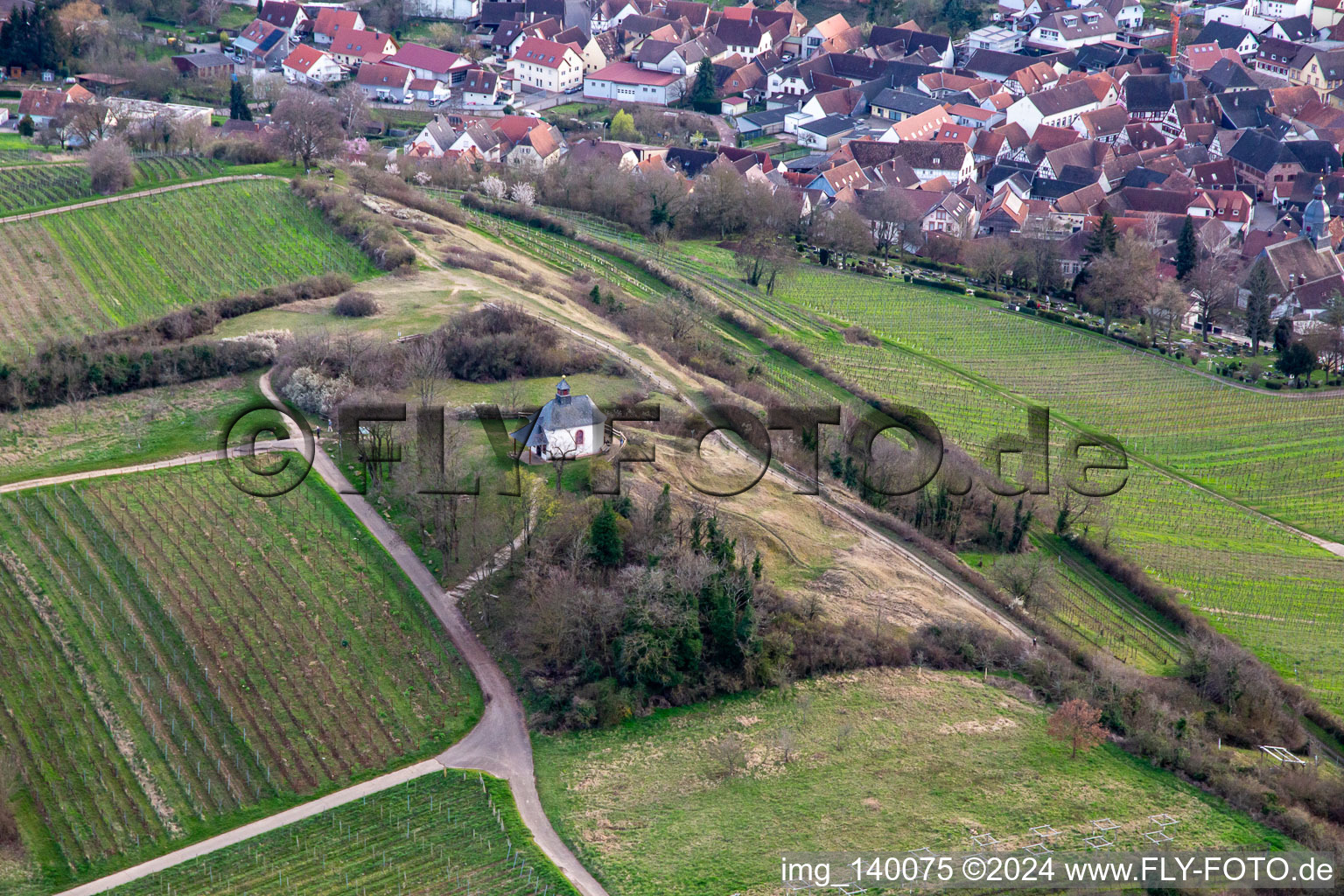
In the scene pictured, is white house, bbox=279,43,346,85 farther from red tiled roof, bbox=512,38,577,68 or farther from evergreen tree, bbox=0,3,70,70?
evergreen tree, bbox=0,3,70,70

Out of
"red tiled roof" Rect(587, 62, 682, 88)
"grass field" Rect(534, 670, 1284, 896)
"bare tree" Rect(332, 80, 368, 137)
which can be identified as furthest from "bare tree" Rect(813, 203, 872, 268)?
"grass field" Rect(534, 670, 1284, 896)

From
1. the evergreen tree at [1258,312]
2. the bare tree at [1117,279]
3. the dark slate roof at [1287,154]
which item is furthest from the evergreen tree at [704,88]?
the evergreen tree at [1258,312]

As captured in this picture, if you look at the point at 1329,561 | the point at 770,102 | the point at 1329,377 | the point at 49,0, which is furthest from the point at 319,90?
the point at 1329,561

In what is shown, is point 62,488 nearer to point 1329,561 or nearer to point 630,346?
point 630,346

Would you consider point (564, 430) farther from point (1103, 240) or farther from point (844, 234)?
point (1103, 240)

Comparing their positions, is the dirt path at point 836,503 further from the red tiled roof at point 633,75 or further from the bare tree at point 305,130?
the red tiled roof at point 633,75
